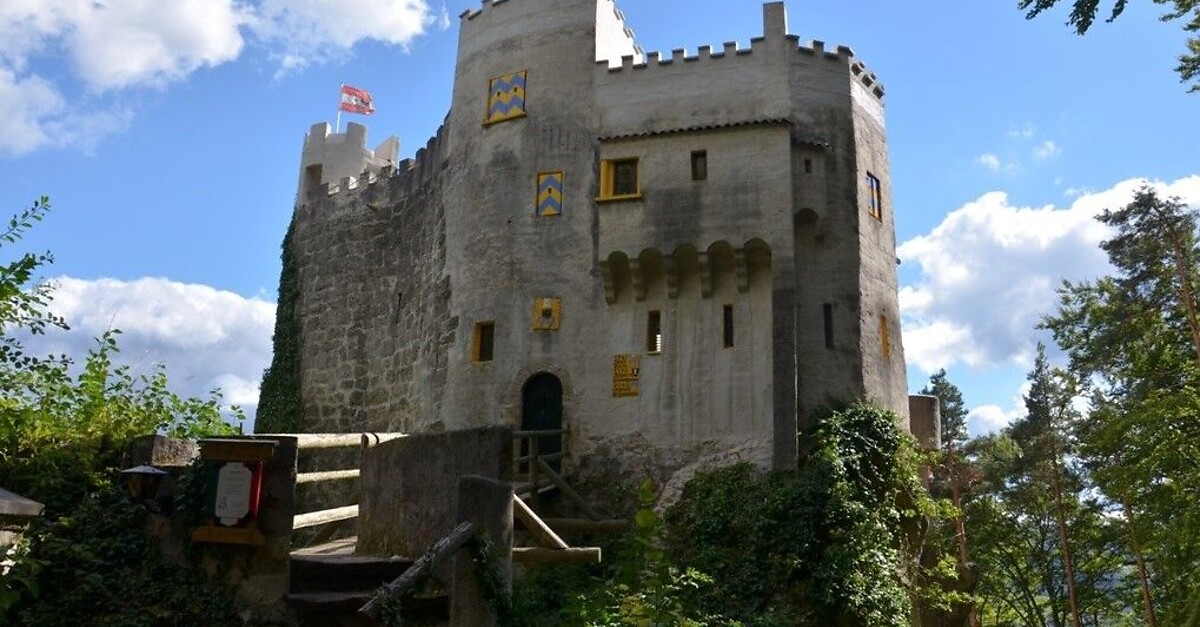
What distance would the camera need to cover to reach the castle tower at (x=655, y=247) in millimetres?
17047

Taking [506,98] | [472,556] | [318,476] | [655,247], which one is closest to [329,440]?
[318,476]

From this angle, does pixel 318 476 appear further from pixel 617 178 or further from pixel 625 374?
pixel 617 178

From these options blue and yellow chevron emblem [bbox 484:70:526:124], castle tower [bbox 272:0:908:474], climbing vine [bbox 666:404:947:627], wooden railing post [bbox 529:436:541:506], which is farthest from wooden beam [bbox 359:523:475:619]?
blue and yellow chevron emblem [bbox 484:70:526:124]

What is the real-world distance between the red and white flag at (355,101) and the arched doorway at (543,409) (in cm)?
1584

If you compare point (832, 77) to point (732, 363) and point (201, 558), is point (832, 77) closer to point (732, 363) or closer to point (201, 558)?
point (732, 363)

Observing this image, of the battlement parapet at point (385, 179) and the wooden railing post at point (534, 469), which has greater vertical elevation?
the battlement parapet at point (385, 179)

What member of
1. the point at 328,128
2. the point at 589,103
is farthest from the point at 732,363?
the point at 328,128

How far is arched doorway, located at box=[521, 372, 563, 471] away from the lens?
17.7 meters

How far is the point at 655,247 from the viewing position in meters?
17.6

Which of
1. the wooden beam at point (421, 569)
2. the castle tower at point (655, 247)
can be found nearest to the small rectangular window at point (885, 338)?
the castle tower at point (655, 247)

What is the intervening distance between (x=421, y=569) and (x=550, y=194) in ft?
43.4

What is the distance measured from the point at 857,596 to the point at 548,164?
10269mm

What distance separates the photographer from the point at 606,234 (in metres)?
18.0

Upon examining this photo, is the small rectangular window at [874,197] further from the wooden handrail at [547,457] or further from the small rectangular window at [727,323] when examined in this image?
the wooden handrail at [547,457]
